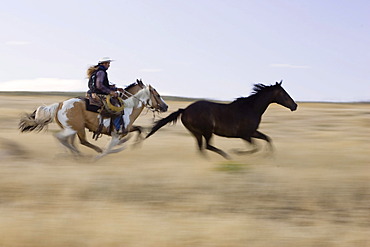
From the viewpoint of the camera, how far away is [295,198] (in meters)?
9.25

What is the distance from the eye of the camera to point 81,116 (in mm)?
12758

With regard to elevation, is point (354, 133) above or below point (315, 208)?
below

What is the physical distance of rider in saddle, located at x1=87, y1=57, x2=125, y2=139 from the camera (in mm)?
12586

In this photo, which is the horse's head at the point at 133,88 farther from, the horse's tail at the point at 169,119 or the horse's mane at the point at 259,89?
the horse's mane at the point at 259,89

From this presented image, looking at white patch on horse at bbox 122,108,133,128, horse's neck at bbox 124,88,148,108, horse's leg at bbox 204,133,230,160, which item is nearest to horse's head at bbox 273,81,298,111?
horse's leg at bbox 204,133,230,160

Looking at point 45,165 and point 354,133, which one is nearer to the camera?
point 45,165

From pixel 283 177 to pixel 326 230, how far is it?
9.08 ft

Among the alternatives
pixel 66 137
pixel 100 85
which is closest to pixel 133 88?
pixel 100 85

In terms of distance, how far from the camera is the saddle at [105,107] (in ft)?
42.0

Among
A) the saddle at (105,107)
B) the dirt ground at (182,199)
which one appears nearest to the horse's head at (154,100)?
the saddle at (105,107)

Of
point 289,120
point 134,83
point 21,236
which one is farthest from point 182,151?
point 289,120

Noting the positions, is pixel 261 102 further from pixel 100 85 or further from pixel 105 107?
pixel 100 85

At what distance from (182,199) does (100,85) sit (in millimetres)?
4351

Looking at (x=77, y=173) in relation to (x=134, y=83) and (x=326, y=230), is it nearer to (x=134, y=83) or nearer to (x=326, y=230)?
(x=134, y=83)
